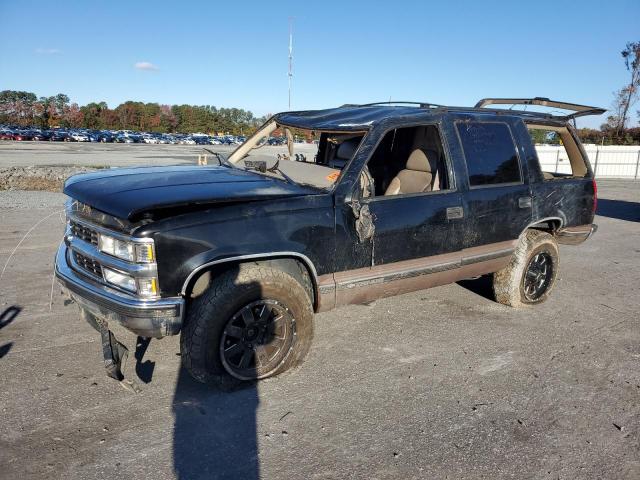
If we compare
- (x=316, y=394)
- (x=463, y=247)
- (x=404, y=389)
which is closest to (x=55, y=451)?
(x=316, y=394)

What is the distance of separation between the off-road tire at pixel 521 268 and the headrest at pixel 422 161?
1.23m

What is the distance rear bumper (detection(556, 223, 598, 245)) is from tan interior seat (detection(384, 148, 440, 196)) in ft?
5.81

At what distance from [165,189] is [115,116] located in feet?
379

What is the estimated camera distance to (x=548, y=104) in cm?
550

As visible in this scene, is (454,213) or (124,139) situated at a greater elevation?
(454,213)

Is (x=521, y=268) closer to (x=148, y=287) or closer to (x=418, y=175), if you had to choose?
(x=418, y=175)

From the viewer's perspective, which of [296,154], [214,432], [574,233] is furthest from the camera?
[296,154]

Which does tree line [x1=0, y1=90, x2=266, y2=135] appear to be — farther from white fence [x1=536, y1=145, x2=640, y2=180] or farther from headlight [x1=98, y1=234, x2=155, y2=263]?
headlight [x1=98, y1=234, x2=155, y2=263]

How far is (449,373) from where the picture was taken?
12.3ft

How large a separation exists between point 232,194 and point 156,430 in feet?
4.97

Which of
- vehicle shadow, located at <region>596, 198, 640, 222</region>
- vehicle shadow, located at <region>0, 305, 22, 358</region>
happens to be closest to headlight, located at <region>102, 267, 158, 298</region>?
vehicle shadow, located at <region>0, 305, 22, 358</region>

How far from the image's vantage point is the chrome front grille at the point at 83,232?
3.29 metres

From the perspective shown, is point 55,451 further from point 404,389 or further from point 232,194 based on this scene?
point 404,389

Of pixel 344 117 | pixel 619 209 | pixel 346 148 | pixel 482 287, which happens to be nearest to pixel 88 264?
pixel 344 117
